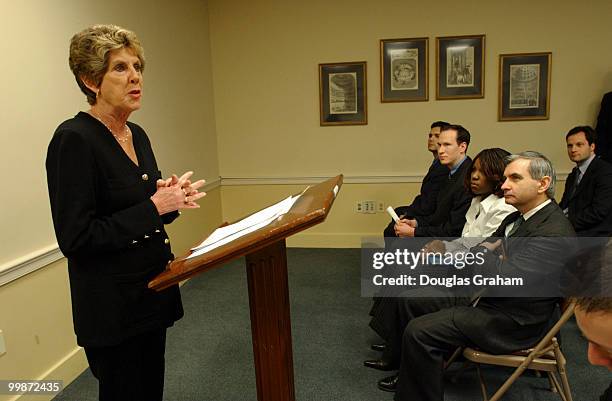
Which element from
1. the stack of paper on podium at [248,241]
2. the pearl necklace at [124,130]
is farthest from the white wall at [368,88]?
the stack of paper on podium at [248,241]

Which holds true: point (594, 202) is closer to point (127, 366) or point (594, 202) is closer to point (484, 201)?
point (484, 201)

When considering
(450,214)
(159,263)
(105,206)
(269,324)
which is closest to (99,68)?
(105,206)

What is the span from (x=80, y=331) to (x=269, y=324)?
553 millimetres

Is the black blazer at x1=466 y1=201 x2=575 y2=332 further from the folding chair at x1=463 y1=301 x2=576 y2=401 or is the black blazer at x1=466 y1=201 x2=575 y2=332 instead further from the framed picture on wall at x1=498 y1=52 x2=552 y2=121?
the framed picture on wall at x1=498 y1=52 x2=552 y2=121

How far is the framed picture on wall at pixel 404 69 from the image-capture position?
456 centimetres

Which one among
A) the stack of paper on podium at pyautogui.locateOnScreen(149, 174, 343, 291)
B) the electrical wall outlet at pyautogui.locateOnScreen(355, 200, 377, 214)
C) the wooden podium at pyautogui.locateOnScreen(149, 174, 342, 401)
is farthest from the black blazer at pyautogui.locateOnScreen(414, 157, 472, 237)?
the stack of paper on podium at pyautogui.locateOnScreen(149, 174, 343, 291)

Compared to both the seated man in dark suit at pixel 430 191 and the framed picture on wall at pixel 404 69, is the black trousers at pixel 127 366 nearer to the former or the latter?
the seated man in dark suit at pixel 430 191

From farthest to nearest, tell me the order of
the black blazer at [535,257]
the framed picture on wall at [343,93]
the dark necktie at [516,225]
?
1. the framed picture on wall at [343,93]
2. the dark necktie at [516,225]
3. the black blazer at [535,257]

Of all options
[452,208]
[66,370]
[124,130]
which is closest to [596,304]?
[124,130]

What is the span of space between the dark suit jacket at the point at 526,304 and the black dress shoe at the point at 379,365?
2.39ft

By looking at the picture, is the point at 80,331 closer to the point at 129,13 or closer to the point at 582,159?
the point at 129,13

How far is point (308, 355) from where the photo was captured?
274 centimetres

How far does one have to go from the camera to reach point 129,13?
10.9 feet

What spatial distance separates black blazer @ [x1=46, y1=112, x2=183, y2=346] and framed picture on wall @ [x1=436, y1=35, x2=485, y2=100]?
12.6ft
